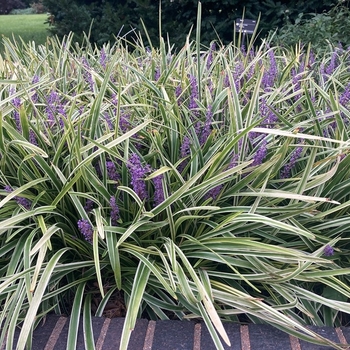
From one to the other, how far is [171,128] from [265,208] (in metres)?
0.45

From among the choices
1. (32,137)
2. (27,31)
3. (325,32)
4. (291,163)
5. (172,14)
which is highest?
(32,137)

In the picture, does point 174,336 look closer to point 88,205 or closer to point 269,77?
point 88,205

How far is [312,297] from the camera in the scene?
134 centimetres

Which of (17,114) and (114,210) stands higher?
(17,114)

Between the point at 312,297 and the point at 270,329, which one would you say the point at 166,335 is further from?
the point at 312,297

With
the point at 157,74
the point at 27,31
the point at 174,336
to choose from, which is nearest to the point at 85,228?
the point at 174,336

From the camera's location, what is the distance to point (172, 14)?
5.78m

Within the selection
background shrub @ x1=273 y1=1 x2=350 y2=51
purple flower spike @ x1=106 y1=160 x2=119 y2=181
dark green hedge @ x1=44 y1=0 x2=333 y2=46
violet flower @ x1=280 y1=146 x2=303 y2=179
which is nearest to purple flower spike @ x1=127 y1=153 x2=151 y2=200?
purple flower spike @ x1=106 y1=160 x2=119 y2=181

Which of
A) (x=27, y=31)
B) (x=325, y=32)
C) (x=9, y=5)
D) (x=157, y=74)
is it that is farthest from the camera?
(x=9, y=5)

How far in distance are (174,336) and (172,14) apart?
16.9 feet

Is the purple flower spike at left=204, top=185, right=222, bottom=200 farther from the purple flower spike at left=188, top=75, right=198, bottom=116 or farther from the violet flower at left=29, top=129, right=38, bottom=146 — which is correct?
the violet flower at left=29, top=129, right=38, bottom=146

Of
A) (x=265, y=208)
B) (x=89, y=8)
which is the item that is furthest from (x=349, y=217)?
(x=89, y=8)

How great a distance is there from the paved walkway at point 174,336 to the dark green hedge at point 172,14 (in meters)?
4.36

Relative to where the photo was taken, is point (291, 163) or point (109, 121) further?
point (109, 121)
